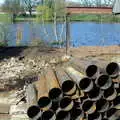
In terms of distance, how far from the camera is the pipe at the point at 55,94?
7.25 metres

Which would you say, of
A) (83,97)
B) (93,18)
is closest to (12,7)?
(93,18)

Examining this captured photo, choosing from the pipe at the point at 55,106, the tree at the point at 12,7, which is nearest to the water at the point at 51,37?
the pipe at the point at 55,106

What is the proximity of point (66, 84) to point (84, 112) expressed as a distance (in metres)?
0.61

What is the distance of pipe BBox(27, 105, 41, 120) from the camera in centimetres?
738

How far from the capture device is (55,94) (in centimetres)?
728

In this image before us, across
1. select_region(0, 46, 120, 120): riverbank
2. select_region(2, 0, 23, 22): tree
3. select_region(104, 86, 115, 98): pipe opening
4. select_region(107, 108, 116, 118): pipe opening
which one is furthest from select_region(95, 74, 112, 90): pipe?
select_region(2, 0, 23, 22): tree

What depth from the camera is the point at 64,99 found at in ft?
23.7

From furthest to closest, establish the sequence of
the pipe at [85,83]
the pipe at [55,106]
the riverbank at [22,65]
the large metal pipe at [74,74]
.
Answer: the riverbank at [22,65] < the large metal pipe at [74,74] < the pipe at [55,106] < the pipe at [85,83]

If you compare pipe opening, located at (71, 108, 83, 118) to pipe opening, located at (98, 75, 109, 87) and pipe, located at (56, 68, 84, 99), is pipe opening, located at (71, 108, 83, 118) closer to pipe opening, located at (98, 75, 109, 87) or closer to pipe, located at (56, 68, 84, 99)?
pipe, located at (56, 68, 84, 99)

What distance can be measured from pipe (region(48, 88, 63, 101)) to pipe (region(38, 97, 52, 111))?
0.08 meters

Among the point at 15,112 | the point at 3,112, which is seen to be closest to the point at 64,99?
the point at 15,112

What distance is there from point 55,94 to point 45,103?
25cm

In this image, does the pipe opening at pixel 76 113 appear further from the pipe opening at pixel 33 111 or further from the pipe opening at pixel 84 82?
the pipe opening at pixel 33 111

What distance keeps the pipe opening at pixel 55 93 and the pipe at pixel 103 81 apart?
2.20 feet
